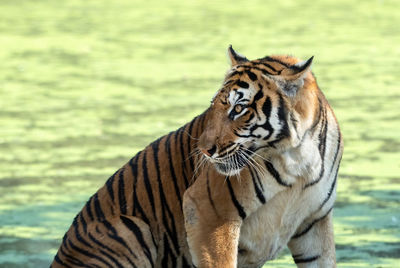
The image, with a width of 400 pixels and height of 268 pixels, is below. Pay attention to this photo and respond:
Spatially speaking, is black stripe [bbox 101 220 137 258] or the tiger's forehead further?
black stripe [bbox 101 220 137 258]

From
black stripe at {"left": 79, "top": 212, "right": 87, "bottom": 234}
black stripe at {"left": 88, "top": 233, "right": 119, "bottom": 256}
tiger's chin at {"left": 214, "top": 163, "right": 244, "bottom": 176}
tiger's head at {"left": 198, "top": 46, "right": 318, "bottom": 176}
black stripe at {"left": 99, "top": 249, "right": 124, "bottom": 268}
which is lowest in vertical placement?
black stripe at {"left": 99, "top": 249, "right": 124, "bottom": 268}

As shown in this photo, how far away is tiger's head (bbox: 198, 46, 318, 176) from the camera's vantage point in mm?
3705

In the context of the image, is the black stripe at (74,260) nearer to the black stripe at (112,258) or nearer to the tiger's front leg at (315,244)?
the black stripe at (112,258)

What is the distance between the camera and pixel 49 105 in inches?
362

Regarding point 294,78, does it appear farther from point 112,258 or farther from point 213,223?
point 112,258

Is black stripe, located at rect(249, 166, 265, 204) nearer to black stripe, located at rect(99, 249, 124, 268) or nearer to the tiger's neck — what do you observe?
the tiger's neck

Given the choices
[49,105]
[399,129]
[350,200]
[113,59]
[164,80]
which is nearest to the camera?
[350,200]

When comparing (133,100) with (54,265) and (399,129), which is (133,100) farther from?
(54,265)

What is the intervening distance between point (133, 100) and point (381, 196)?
3570 millimetres

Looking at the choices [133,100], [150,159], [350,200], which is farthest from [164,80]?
[150,159]

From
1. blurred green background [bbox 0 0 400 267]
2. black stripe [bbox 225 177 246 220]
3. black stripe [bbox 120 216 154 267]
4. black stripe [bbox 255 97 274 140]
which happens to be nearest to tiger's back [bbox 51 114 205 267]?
black stripe [bbox 120 216 154 267]

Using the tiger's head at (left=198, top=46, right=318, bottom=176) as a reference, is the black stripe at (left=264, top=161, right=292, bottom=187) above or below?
below

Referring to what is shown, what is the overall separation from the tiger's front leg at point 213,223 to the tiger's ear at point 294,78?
0.45 m

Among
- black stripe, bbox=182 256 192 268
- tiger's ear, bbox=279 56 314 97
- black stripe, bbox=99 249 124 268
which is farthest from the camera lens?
black stripe, bbox=182 256 192 268
